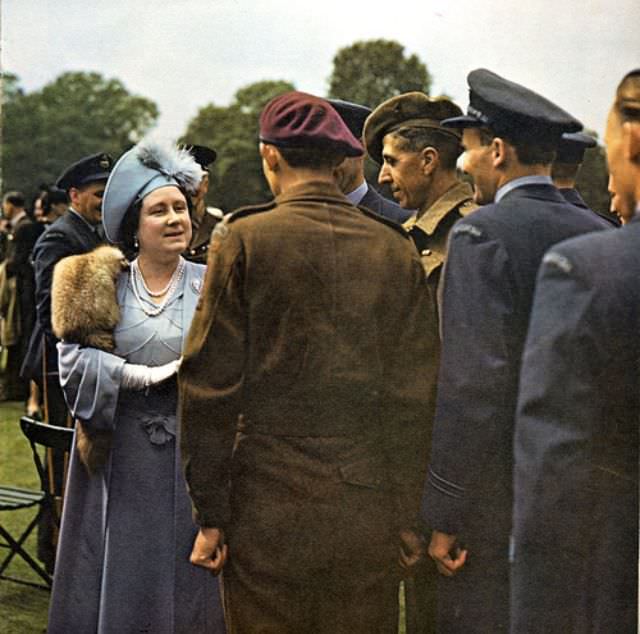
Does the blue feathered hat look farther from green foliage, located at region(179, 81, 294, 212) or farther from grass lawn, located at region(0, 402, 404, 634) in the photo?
grass lawn, located at region(0, 402, 404, 634)

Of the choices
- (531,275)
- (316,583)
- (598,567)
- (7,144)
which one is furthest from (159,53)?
(598,567)

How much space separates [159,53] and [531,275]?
5.27 ft

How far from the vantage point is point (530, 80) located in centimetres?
391

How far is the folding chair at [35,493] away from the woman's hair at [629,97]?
7.48ft

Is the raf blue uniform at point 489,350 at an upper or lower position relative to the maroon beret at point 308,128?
lower

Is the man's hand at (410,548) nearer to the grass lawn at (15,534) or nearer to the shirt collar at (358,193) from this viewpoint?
the shirt collar at (358,193)

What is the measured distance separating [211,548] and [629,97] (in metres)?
1.86

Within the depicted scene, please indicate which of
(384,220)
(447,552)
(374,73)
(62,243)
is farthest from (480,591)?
(62,243)

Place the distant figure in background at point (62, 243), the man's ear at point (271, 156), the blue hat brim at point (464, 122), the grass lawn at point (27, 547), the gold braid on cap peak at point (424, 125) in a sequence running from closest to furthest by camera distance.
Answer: the man's ear at point (271, 156)
the blue hat brim at point (464, 122)
the gold braid on cap peak at point (424, 125)
the distant figure in background at point (62, 243)
the grass lawn at point (27, 547)

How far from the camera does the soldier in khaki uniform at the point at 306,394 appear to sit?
3.61 meters

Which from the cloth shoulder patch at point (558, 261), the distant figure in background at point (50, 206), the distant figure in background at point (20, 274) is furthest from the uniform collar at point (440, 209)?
the distant figure in background at point (20, 274)

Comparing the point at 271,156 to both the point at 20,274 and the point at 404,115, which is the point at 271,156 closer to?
the point at 404,115

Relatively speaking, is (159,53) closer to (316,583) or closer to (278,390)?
(278,390)

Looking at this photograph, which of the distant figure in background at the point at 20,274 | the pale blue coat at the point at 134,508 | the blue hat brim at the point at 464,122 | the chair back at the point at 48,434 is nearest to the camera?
the blue hat brim at the point at 464,122
